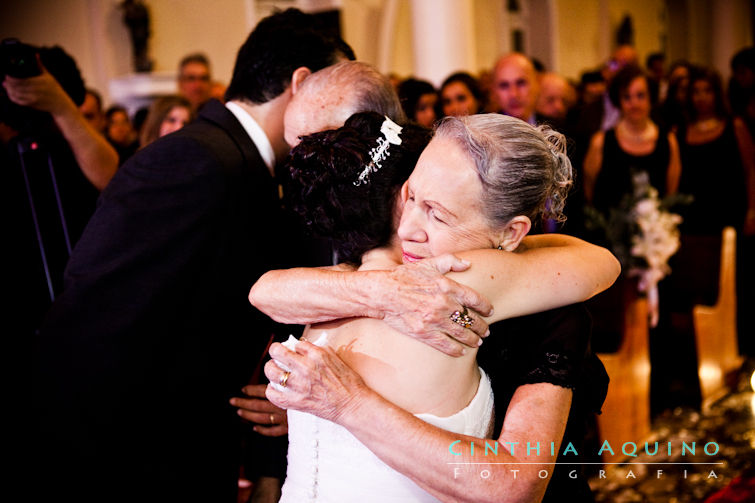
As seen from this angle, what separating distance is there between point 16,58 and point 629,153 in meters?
3.98

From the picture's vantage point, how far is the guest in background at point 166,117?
436 cm

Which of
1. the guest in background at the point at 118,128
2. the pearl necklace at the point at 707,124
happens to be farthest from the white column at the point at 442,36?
the guest in background at the point at 118,128

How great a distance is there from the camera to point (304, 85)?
6.89ft

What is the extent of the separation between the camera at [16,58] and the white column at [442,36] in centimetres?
486

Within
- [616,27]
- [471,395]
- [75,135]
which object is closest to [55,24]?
[75,135]

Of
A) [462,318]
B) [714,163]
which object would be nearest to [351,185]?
[462,318]

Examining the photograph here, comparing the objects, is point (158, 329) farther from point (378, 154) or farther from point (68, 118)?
point (68, 118)

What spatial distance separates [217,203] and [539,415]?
3.56ft

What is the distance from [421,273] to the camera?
4.75 feet

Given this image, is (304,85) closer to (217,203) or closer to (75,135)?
(217,203)

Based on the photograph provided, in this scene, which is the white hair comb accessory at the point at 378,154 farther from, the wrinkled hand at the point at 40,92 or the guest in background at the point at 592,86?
the guest in background at the point at 592,86

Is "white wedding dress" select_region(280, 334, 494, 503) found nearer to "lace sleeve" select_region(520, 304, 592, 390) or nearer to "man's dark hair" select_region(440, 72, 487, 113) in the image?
"lace sleeve" select_region(520, 304, 592, 390)

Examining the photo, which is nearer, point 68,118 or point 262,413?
point 262,413

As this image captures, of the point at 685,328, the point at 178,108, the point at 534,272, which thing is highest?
the point at 178,108
